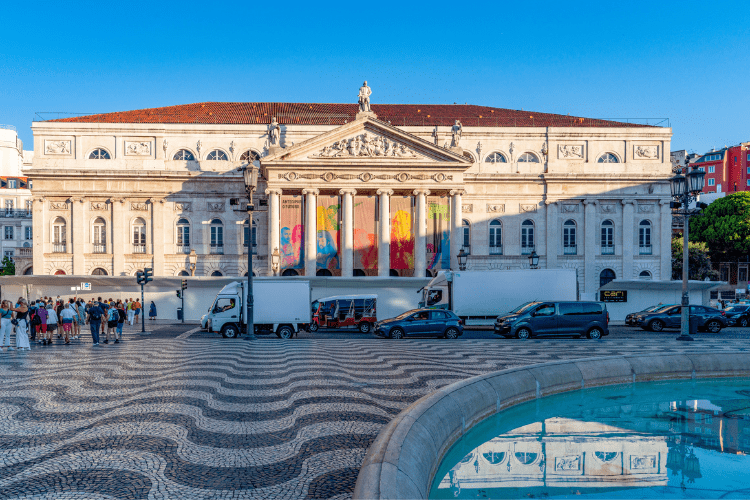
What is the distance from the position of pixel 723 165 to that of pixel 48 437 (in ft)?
346

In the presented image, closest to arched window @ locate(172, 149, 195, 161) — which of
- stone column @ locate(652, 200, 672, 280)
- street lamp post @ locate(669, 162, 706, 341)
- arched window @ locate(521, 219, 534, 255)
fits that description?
arched window @ locate(521, 219, 534, 255)

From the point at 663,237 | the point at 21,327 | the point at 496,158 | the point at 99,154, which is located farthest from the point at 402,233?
the point at 21,327

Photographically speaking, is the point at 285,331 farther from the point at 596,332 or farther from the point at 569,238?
the point at 569,238

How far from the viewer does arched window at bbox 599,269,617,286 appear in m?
49.2

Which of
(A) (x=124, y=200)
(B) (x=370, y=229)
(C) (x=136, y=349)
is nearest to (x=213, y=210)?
(A) (x=124, y=200)

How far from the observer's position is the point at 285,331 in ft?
86.0

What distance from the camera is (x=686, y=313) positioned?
2212cm

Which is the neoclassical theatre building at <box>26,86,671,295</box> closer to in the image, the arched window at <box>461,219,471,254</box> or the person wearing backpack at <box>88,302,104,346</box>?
the arched window at <box>461,219,471,254</box>

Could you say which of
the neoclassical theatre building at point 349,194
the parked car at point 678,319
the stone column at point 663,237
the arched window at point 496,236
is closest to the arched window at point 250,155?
the neoclassical theatre building at point 349,194

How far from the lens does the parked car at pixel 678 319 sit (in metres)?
28.1

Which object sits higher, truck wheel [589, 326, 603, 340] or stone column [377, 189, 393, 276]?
stone column [377, 189, 393, 276]

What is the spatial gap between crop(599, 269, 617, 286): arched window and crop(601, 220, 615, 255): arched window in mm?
1640

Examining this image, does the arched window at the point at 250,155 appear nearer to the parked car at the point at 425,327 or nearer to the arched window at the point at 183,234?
the arched window at the point at 183,234

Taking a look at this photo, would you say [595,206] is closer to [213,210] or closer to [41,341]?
[213,210]
